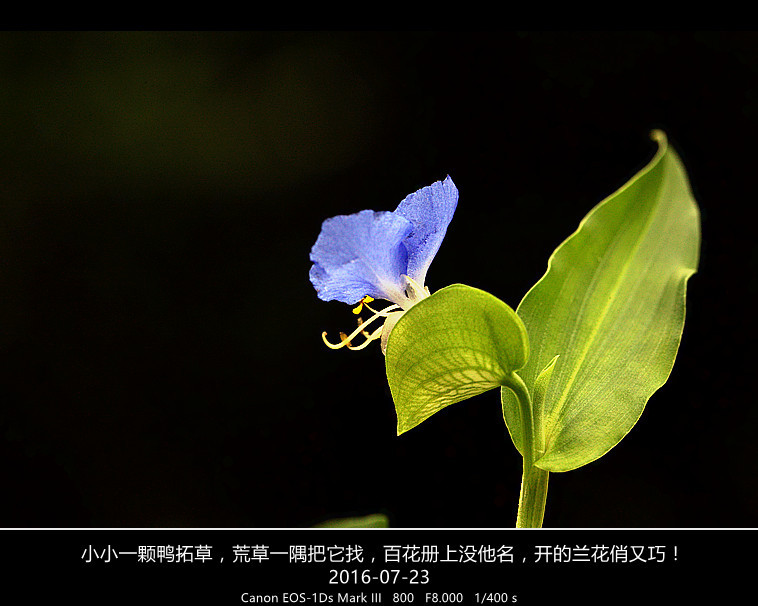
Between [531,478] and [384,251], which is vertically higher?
[384,251]

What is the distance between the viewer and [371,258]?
646mm

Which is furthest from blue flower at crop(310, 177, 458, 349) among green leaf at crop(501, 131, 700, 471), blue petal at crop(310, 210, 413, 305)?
green leaf at crop(501, 131, 700, 471)

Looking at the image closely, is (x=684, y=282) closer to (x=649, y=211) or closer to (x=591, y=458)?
(x=649, y=211)

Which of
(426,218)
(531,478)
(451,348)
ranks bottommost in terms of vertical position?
(531,478)

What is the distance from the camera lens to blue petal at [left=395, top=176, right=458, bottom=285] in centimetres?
65

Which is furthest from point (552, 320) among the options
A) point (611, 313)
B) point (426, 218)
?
point (426, 218)

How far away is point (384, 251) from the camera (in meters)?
0.64

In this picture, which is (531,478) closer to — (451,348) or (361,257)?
(451,348)

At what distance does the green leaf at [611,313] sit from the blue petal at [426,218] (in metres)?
0.10

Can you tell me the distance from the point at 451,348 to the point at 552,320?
12 cm

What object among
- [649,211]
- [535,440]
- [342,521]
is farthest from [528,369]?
[342,521]

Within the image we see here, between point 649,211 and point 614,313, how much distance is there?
0.10m

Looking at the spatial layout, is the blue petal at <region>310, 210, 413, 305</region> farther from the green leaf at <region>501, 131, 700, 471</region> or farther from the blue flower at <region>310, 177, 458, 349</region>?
the green leaf at <region>501, 131, 700, 471</region>

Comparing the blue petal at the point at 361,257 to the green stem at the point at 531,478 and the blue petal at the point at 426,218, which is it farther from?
the green stem at the point at 531,478
